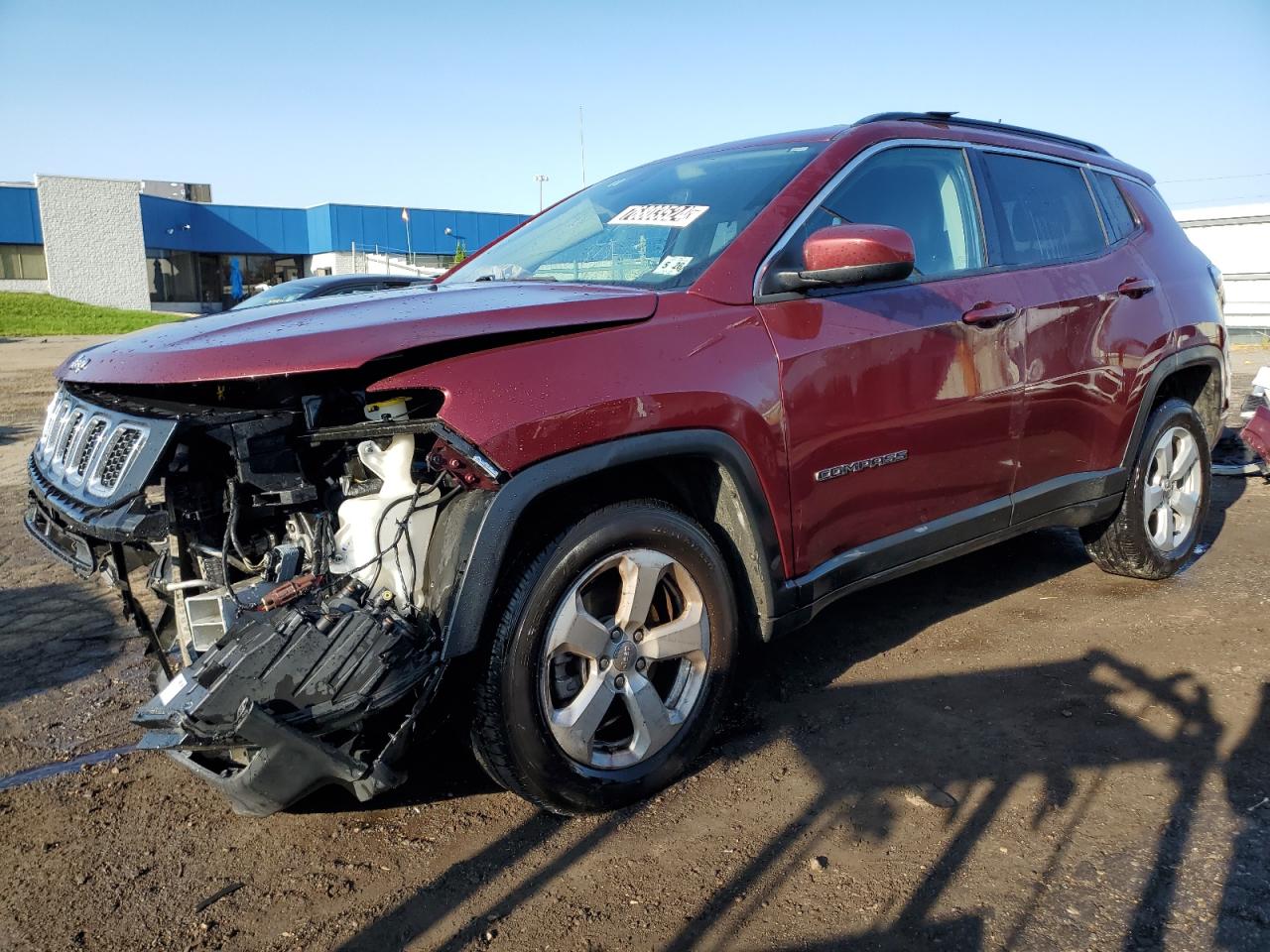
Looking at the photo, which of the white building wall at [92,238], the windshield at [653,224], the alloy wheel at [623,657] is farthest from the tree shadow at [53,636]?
the white building wall at [92,238]

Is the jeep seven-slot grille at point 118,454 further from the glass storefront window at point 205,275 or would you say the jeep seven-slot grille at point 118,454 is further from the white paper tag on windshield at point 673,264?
the glass storefront window at point 205,275

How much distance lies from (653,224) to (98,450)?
73.8 inches

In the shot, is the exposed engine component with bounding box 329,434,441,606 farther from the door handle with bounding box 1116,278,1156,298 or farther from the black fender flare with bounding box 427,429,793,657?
the door handle with bounding box 1116,278,1156,298

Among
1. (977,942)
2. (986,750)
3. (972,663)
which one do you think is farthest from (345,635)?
(972,663)

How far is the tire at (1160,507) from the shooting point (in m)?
4.36

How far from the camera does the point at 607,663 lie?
103 inches

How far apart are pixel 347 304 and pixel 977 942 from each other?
2245 millimetres

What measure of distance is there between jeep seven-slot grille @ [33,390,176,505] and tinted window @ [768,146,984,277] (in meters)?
2.06

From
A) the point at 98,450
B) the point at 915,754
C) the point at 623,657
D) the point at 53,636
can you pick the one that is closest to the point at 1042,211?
the point at 915,754

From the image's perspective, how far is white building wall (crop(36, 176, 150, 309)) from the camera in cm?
3562

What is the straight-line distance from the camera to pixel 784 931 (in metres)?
2.20

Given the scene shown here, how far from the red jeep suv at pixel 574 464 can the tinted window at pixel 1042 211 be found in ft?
0.29

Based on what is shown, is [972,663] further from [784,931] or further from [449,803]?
[449,803]

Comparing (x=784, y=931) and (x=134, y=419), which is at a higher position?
(x=134, y=419)
